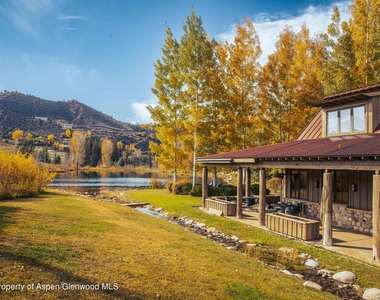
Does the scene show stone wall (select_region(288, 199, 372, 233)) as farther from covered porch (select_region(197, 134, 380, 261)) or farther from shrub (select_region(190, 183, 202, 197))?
shrub (select_region(190, 183, 202, 197))

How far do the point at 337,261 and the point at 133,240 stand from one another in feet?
20.0

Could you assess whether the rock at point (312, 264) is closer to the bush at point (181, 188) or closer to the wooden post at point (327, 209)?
the wooden post at point (327, 209)

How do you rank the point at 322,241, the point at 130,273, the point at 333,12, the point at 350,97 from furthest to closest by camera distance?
the point at 333,12, the point at 350,97, the point at 322,241, the point at 130,273

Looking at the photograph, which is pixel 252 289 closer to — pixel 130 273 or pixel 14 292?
pixel 130 273

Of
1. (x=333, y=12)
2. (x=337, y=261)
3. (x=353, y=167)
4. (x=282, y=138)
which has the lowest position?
(x=337, y=261)

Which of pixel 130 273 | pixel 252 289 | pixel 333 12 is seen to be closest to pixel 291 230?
pixel 252 289

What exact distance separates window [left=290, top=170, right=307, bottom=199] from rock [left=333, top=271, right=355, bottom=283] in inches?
305

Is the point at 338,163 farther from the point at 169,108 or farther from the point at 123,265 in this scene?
the point at 169,108

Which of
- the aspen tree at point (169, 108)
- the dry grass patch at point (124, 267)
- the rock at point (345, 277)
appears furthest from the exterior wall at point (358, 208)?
the aspen tree at point (169, 108)

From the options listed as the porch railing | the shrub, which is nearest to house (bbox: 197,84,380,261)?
the porch railing

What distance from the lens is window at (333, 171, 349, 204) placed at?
500 inches

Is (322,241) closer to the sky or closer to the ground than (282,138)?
Answer: closer to the ground

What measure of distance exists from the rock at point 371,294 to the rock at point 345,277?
2.38 ft

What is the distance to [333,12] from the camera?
20.6 meters
